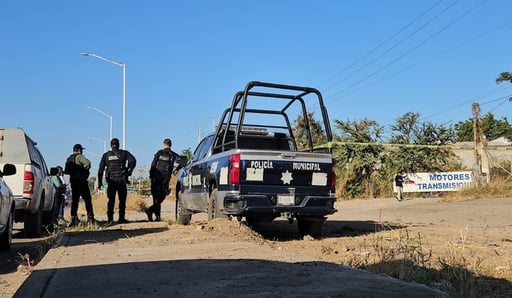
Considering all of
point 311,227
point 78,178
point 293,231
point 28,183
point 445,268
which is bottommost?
point 445,268

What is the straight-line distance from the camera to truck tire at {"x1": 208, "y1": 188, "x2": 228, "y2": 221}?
30.1 feet

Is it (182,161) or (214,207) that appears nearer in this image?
(214,207)

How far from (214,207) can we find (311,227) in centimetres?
170

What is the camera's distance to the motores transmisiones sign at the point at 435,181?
31469 mm

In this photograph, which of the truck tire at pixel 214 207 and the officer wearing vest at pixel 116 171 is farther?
the officer wearing vest at pixel 116 171

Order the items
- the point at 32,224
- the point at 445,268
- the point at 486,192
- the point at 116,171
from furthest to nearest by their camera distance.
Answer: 1. the point at 486,192
2. the point at 116,171
3. the point at 32,224
4. the point at 445,268

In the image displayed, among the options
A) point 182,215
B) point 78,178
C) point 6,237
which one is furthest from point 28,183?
point 182,215

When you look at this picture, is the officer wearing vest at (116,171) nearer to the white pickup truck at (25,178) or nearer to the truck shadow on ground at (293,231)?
the white pickup truck at (25,178)

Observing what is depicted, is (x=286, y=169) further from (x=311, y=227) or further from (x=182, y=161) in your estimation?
(x=182, y=161)

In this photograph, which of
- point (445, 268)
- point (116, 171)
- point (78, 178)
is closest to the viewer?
point (445, 268)

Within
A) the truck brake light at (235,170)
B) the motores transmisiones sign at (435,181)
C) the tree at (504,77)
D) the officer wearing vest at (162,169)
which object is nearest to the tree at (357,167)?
the motores transmisiones sign at (435,181)

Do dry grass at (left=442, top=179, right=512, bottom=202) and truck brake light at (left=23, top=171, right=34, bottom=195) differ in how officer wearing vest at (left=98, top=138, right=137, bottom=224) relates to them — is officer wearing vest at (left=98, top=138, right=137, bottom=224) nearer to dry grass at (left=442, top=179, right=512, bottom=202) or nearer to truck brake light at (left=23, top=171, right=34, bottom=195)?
truck brake light at (left=23, top=171, right=34, bottom=195)

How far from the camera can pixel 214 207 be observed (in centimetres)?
951

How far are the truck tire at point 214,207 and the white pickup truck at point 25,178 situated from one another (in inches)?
133
